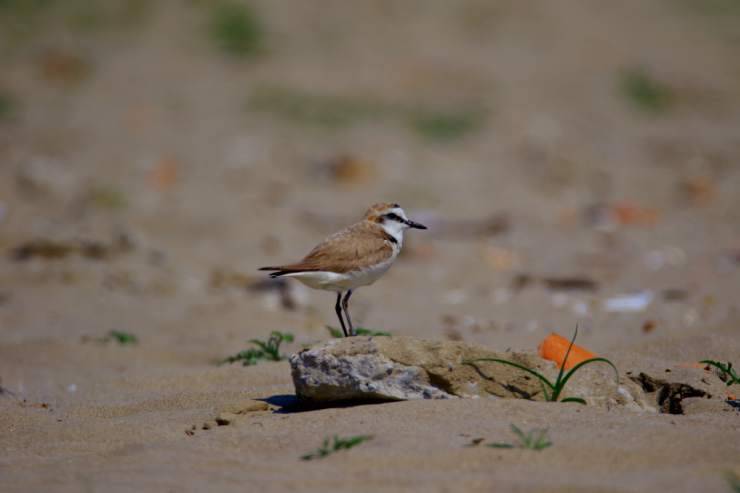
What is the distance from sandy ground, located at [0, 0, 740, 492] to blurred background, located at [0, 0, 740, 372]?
47mm

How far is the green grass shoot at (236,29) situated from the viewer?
16562 millimetres

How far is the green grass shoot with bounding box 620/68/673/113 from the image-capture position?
15.6m

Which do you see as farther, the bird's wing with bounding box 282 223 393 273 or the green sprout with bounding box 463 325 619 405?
the bird's wing with bounding box 282 223 393 273

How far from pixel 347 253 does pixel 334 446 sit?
1.97 metres

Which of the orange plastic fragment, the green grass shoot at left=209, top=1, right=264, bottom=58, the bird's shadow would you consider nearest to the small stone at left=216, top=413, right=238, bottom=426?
the bird's shadow

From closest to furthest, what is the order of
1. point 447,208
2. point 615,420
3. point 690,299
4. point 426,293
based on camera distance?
point 615,420 < point 690,299 < point 426,293 < point 447,208

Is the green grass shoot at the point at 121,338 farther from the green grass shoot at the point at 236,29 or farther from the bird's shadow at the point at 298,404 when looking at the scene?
the green grass shoot at the point at 236,29

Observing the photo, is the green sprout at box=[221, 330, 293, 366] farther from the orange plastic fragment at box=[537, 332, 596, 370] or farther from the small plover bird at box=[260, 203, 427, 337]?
the orange plastic fragment at box=[537, 332, 596, 370]

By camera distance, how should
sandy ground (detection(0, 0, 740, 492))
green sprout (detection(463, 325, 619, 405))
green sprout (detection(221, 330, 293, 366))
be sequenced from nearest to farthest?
1. sandy ground (detection(0, 0, 740, 492))
2. green sprout (detection(463, 325, 619, 405))
3. green sprout (detection(221, 330, 293, 366))

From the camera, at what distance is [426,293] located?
9.86m

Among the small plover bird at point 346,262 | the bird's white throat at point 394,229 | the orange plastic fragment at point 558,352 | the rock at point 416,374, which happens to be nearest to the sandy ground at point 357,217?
the rock at point 416,374

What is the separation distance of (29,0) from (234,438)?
14.8m

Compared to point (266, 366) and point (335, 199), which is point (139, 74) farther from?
point (266, 366)

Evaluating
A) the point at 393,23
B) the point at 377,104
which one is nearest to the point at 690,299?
the point at 377,104
